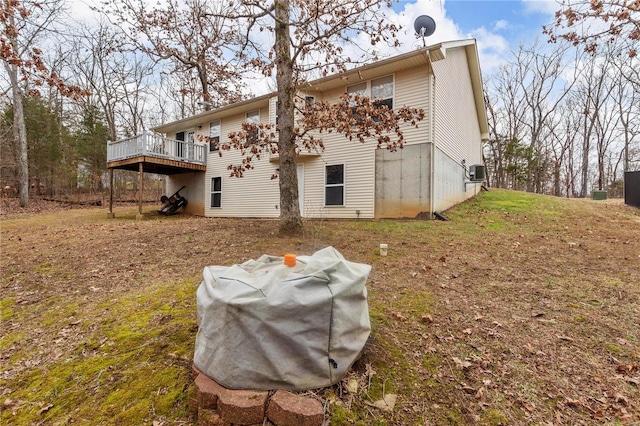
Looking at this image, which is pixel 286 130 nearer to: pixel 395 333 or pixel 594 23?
pixel 395 333

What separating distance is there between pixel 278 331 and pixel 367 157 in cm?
873

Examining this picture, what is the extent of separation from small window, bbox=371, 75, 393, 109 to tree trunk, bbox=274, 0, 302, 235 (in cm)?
428

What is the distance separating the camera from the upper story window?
980 cm

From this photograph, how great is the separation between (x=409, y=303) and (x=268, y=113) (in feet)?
35.1

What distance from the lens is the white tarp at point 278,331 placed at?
1.82 meters

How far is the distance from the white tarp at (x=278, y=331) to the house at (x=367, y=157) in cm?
626

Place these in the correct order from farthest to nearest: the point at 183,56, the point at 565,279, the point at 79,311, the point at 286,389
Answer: the point at 183,56 → the point at 565,279 → the point at 79,311 → the point at 286,389

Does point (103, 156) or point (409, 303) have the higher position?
point (103, 156)

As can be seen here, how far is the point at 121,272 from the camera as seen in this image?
453 cm

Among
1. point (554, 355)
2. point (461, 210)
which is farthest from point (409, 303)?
point (461, 210)

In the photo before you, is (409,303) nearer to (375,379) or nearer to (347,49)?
(375,379)

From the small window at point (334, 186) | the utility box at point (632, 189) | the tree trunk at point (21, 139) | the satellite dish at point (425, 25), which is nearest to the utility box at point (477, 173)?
the satellite dish at point (425, 25)

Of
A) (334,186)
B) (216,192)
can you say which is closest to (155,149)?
(216,192)

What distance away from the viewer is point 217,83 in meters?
16.2
